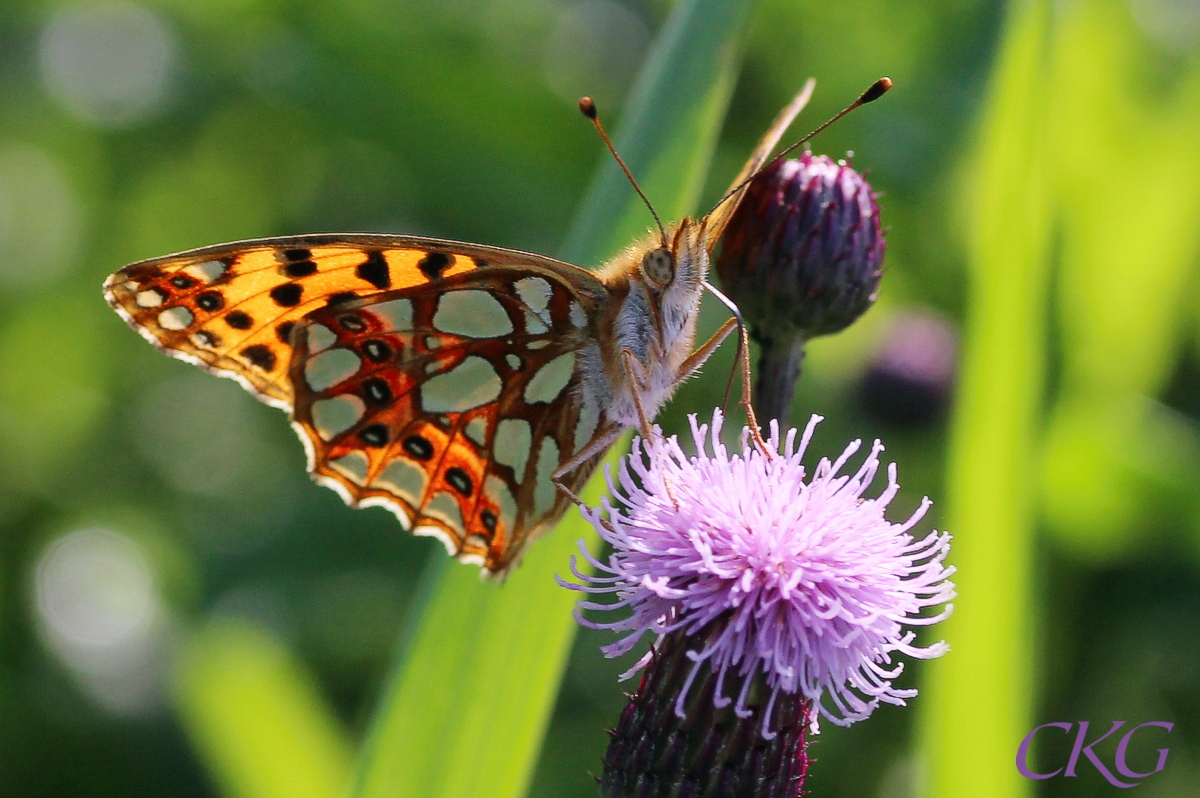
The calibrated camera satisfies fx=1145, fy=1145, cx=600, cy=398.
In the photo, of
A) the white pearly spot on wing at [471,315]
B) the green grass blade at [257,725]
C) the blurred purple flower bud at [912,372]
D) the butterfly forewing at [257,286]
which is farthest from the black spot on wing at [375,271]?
the blurred purple flower bud at [912,372]

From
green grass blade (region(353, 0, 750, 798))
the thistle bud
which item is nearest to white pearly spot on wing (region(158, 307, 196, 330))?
green grass blade (region(353, 0, 750, 798))

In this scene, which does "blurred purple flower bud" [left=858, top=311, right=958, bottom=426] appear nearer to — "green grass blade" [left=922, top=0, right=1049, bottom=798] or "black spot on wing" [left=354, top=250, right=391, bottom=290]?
"green grass blade" [left=922, top=0, right=1049, bottom=798]

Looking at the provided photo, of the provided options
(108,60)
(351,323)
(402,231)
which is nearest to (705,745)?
(351,323)

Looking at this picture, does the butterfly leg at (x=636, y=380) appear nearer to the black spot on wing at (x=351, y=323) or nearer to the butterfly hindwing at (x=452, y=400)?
the butterfly hindwing at (x=452, y=400)

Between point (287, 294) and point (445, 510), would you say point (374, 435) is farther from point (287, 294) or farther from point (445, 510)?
point (287, 294)

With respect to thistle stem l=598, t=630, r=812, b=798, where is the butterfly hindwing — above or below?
above

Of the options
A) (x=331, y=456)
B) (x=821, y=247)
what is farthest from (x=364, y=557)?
(x=821, y=247)

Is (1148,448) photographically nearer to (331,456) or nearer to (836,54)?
(836,54)
